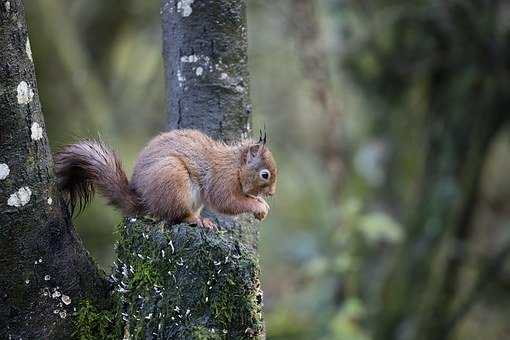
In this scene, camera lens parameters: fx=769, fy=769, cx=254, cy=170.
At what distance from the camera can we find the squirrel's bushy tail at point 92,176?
9.80 ft

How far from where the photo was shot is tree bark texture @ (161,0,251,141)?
321 cm

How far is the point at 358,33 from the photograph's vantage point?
25.8 feet

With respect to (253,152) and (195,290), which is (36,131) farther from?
(253,152)

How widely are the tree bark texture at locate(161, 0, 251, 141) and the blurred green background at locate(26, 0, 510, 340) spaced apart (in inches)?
112

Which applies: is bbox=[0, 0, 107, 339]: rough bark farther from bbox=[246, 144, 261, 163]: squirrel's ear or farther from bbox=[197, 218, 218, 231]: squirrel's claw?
bbox=[246, 144, 261, 163]: squirrel's ear

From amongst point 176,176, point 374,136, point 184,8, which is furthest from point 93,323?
point 374,136

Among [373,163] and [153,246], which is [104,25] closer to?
[373,163]

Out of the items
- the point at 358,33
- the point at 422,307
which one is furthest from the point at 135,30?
the point at 422,307

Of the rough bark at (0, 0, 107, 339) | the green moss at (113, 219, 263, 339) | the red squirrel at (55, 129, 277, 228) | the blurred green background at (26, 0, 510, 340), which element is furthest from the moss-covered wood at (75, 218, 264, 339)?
the blurred green background at (26, 0, 510, 340)

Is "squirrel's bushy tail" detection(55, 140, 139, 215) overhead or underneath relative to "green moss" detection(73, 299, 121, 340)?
overhead

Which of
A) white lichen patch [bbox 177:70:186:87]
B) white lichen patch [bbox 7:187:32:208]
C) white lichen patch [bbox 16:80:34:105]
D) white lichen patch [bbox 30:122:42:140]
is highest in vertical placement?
white lichen patch [bbox 177:70:186:87]

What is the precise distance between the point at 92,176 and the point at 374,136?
19.4 feet

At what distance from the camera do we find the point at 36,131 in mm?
2617

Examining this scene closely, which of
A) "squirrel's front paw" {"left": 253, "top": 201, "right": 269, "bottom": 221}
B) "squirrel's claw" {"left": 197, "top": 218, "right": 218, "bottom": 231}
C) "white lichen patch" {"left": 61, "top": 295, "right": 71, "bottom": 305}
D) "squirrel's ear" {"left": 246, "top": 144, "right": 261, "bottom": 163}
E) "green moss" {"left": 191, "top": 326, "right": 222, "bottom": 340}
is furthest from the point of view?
"squirrel's ear" {"left": 246, "top": 144, "right": 261, "bottom": 163}
